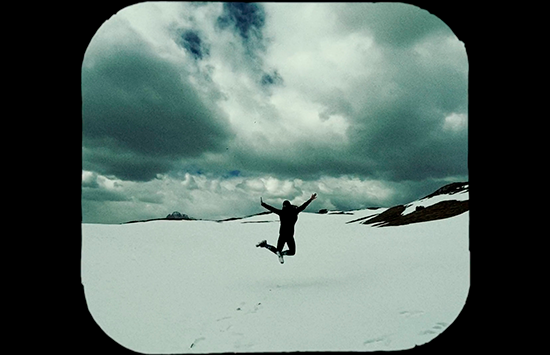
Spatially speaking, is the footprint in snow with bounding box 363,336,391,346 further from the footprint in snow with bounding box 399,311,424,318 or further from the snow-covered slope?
the footprint in snow with bounding box 399,311,424,318

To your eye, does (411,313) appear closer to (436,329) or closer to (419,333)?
(436,329)

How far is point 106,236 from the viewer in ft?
52.8

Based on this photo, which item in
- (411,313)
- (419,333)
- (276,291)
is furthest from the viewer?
(276,291)

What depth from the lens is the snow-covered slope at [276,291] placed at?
515 centimetres

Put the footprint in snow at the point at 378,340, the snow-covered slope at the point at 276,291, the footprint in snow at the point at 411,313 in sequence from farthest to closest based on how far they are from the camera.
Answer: the footprint in snow at the point at 411,313 < the snow-covered slope at the point at 276,291 < the footprint in snow at the point at 378,340

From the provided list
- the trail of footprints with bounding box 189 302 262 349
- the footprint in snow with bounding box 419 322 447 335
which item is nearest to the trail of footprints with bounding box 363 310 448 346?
the footprint in snow with bounding box 419 322 447 335

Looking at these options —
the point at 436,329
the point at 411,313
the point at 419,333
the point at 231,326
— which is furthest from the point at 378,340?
the point at 231,326

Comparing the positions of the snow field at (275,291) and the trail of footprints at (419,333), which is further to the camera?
the snow field at (275,291)

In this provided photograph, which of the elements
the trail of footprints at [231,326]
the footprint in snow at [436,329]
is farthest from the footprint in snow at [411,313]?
the trail of footprints at [231,326]

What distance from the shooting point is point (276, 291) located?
835cm

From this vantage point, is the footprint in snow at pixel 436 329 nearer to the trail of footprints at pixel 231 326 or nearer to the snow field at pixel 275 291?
the snow field at pixel 275 291
